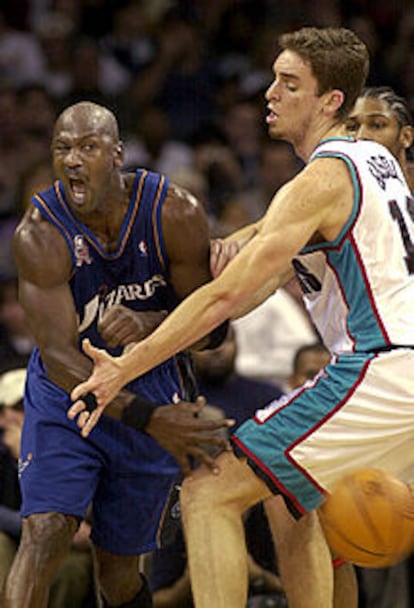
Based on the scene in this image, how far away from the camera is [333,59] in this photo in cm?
487

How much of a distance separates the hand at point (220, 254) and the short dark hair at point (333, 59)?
2.70 feet

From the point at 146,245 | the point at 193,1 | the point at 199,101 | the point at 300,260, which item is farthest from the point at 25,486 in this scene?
the point at 193,1

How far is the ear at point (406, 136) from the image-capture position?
18.8 ft

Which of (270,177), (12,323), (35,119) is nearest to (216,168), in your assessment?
(270,177)

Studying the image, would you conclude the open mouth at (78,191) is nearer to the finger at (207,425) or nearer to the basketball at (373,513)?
the finger at (207,425)

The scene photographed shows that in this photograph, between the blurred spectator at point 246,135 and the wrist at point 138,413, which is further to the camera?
the blurred spectator at point 246,135

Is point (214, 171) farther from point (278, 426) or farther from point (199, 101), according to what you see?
point (278, 426)

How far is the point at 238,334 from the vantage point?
341 inches

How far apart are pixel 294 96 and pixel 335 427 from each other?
48.5 inches

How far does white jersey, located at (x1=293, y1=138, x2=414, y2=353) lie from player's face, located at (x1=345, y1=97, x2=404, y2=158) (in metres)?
0.98

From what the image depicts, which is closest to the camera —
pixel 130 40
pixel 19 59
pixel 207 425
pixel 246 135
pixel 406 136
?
pixel 207 425

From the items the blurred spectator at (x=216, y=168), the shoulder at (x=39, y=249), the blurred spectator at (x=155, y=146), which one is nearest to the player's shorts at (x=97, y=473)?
the shoulder at (x=39, y=249)

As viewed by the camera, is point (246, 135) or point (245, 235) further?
point (246, 135)

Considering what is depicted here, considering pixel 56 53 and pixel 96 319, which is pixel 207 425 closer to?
pixel 96 319
